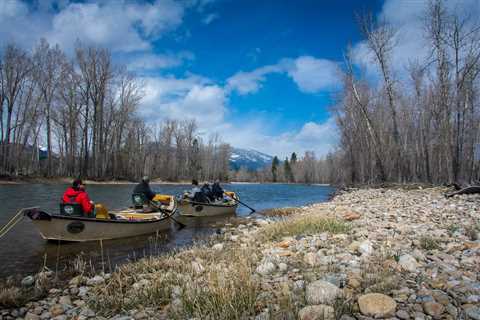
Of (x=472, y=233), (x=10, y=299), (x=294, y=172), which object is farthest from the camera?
(x=294, y=172)

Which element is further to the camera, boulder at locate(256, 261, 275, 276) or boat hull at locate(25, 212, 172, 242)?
boat hull at locate(25, 212, 172, 242)

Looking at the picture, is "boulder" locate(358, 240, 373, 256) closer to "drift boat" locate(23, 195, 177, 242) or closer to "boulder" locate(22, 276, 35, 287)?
"boulder" locate(22, 276, 35, 287)

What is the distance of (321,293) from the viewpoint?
3365 mm

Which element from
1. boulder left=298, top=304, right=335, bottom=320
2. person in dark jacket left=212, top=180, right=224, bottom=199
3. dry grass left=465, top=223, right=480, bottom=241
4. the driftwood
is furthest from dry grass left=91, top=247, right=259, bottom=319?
person in dark jacket left=212, top=180, right=224, bottom=199

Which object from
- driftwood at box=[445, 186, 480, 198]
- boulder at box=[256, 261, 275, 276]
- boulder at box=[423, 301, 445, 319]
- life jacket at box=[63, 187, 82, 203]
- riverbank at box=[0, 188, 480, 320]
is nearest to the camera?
boulder at box=[423, 301, 445, 319]

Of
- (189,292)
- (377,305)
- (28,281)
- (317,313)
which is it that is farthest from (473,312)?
(28,281)

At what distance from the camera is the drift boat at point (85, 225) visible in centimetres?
828

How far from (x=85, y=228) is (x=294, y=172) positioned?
103 m

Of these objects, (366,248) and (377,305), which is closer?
(377,305)

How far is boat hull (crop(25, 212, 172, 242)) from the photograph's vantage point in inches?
330

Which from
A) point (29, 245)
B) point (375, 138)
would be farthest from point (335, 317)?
point (375, 138)

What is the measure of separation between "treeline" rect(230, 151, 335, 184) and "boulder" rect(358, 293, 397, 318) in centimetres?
9948

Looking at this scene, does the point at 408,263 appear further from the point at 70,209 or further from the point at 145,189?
the point at 145,189

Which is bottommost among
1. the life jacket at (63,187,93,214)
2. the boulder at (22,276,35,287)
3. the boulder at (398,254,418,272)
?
the boulder at (22,276,35,287)
